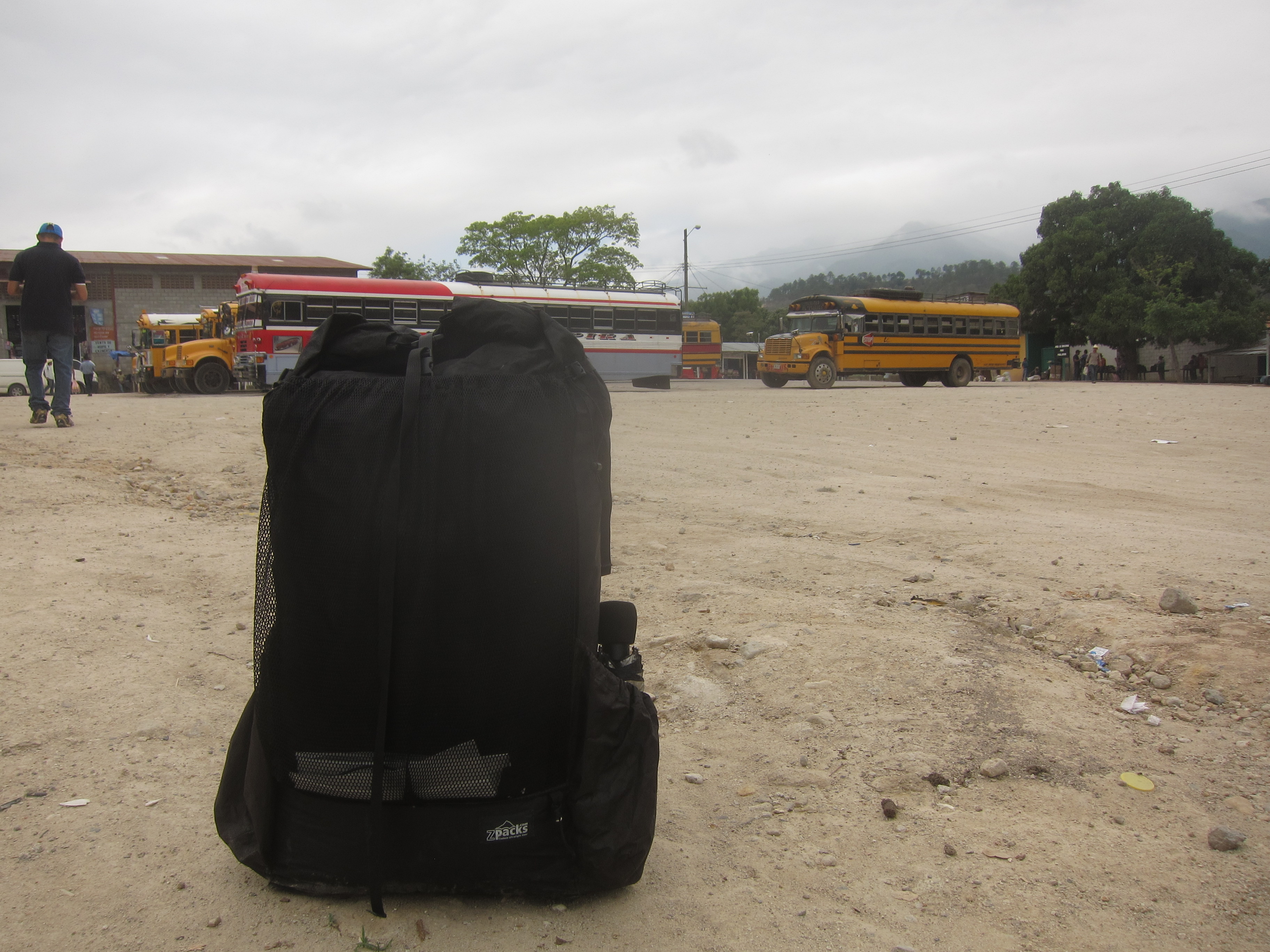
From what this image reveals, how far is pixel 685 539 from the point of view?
18.6 feet

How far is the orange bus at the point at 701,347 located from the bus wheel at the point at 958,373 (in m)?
13.7

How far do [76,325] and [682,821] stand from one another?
28.0 feet

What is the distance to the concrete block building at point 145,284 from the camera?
43.5 meters

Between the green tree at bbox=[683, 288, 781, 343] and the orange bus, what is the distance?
35.0m

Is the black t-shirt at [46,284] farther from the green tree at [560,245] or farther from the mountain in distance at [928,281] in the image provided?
the mountain in distance at [928,281]

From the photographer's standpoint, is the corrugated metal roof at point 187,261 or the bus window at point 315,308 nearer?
the bus window at point 315,308

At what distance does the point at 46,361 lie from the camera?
325 inches

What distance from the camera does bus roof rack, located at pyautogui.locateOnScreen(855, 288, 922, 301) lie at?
83.7 feet

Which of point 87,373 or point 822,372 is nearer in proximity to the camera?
point 822,372

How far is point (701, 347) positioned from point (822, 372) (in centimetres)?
1613

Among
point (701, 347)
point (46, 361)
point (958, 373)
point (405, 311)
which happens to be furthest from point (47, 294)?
point (701, 347)

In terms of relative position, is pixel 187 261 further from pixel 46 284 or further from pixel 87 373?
pixel 46 284

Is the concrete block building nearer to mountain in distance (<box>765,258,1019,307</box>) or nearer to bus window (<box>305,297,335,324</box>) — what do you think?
bus window (<box>305,297,335,324</box>)

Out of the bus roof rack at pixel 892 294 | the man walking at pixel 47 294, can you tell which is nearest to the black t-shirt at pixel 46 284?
the man walking at pixel 47 294
